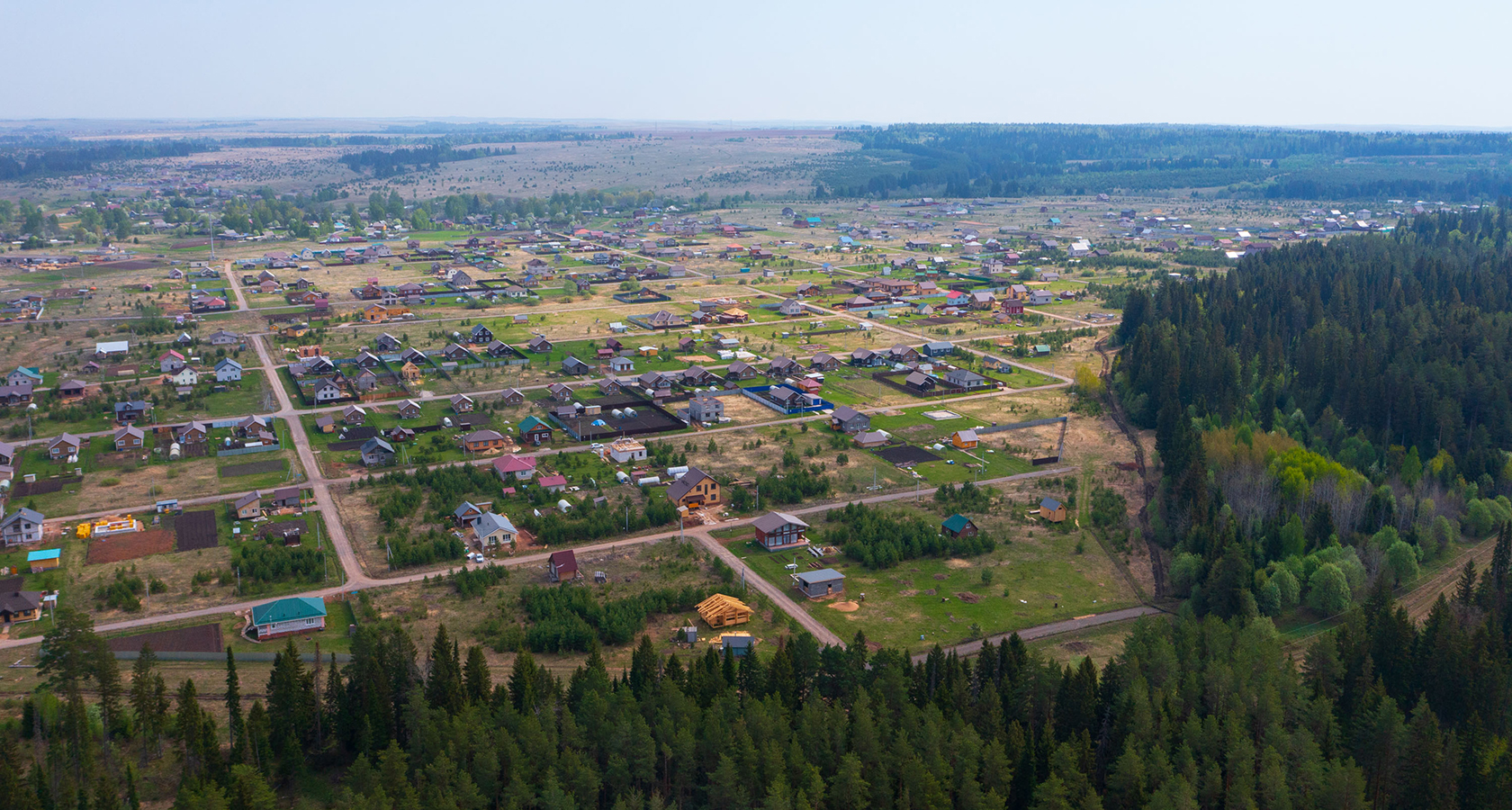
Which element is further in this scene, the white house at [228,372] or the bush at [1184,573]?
the white house at [228,372]

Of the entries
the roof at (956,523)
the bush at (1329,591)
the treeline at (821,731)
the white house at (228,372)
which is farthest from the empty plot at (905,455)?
the white house at (228,372)

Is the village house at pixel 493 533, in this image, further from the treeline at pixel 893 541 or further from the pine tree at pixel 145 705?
the pine tree at pixel 145 705

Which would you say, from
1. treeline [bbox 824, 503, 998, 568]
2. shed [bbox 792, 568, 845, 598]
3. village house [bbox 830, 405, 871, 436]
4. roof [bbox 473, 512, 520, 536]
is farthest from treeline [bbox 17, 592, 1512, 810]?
village house [bbox 830, 405, 871, 436]

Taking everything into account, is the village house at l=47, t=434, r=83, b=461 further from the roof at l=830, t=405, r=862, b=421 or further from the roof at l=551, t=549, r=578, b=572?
the roof at l=830, t=405, r=862, b=421

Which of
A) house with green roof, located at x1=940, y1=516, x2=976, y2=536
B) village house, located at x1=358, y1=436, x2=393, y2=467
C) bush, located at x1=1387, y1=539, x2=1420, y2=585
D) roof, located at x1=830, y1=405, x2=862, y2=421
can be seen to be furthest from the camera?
roof, located at x1=830, y1=405, x2=862, y2=421

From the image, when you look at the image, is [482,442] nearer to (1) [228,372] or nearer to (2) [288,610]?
(2) [288,610]
